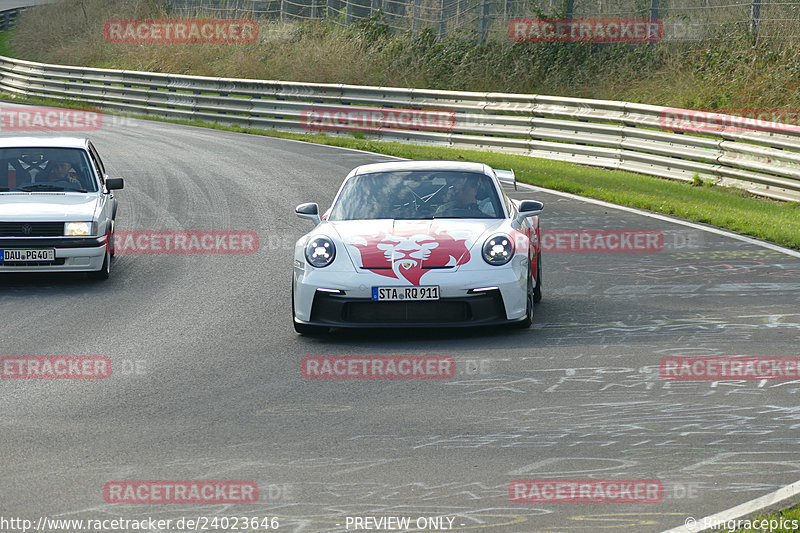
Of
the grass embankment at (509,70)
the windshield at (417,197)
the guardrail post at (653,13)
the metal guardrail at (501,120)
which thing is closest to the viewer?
the windshield at (417,197)

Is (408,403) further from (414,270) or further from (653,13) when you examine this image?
(653,13)

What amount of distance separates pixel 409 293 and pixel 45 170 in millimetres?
5975

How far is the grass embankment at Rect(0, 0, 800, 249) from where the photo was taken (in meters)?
16.9

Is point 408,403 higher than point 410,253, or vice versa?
point 410,253

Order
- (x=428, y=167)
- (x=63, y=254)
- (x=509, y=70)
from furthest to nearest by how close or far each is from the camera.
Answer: (x=509, y=70), (x=63, y=254), (x=428, y=167)

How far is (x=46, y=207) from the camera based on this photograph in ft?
39.1

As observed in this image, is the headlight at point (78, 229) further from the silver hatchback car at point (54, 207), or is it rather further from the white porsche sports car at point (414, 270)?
the white porsche sports car at point (414, 270)

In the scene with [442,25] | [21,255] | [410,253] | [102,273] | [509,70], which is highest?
[442,25]

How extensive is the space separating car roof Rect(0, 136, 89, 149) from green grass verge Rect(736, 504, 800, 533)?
10.0 m

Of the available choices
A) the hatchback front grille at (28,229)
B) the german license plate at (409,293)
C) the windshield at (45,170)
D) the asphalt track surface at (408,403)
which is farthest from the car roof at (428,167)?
the windshield at (45,170)

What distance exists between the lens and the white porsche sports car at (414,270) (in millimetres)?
8844

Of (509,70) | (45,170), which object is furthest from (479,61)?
(45,170)

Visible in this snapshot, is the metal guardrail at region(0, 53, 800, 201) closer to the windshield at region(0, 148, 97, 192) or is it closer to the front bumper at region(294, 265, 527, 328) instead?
the front bumper at region(294, 265, 527, 328)

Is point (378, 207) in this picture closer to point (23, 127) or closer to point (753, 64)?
point (753, 64)
